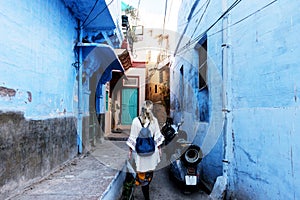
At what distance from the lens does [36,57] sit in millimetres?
3527

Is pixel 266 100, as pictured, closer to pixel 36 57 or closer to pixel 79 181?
pixel 79 181

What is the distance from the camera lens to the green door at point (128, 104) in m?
14.3

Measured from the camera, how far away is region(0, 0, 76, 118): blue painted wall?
2.84 m

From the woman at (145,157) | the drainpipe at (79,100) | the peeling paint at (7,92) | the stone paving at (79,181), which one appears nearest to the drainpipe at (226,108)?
the woman at (145,157)

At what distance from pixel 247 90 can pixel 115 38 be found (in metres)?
5.14

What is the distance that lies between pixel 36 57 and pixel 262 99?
3394mm

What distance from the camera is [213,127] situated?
5.18 metres

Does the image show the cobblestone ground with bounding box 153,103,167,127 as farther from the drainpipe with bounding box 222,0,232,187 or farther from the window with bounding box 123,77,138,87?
the drainpipe with bounding box 222,0,232,187

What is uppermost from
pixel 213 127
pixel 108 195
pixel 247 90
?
pixel 247 90

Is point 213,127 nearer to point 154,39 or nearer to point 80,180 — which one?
point 80,180

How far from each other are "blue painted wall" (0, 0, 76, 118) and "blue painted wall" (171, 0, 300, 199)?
313 cm

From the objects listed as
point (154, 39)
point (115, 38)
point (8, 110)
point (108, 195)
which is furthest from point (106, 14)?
point (154, 39)

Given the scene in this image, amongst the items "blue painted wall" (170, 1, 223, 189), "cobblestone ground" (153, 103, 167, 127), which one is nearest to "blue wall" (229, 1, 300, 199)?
"blue painted wall" (170, 1, 223, 189)

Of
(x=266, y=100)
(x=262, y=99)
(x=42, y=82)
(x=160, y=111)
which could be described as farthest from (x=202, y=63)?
(x=160, y=111)
